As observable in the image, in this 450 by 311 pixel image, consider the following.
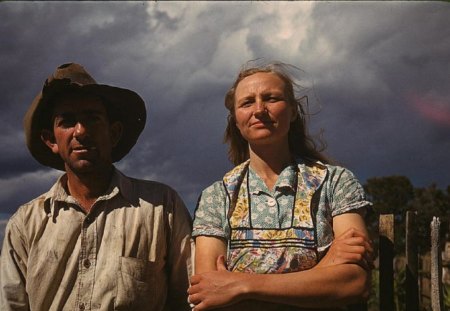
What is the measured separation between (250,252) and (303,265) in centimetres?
32

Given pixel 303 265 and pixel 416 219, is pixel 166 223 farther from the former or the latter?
pixel 416 219

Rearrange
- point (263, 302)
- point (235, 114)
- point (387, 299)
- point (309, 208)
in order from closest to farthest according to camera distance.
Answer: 1. point (263, 302)
2. point (309, 208)
3. point (235, 114)
4. point (387, 299)

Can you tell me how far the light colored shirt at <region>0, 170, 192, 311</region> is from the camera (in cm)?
395

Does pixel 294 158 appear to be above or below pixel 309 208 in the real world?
above

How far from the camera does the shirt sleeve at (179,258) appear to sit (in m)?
4.20

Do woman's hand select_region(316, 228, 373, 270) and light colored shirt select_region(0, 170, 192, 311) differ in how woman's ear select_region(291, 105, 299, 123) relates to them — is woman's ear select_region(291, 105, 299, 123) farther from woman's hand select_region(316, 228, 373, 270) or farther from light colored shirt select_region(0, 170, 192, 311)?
light colored shirt select_region(0, 170, 192, 311)

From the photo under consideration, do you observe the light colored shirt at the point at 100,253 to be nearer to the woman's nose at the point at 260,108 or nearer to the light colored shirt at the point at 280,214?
the light colored shirt at the point at 280,214

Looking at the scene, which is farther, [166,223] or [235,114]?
[166,223]

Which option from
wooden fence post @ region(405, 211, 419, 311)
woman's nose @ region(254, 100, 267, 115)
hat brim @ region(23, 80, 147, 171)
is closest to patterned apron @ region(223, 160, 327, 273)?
woman's nose @ region(254, 100, 267, 115)

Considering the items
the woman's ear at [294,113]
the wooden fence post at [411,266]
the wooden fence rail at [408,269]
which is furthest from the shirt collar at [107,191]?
the wooden fence post at [411,266]

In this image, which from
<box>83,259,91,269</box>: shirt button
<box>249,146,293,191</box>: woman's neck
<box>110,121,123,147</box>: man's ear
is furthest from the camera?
<box>110,121,123,147</box>: man's ear

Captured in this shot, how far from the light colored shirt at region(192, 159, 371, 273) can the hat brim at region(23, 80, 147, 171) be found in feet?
3.19

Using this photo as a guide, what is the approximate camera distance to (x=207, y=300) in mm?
3400

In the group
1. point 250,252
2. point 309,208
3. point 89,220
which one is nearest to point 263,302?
point 250,252
